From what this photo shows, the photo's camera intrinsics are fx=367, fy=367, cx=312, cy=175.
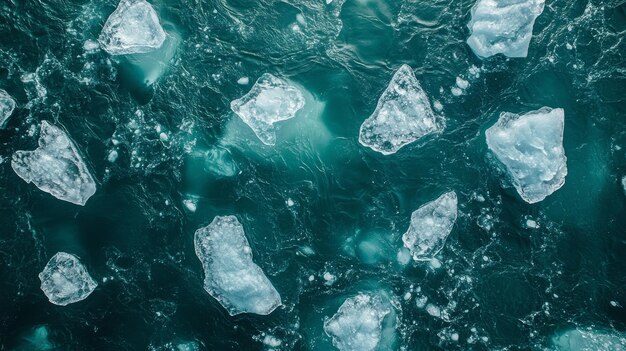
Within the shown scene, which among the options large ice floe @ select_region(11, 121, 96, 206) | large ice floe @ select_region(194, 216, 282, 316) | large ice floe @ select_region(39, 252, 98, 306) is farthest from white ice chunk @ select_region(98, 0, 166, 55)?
large ice floe @ select_region(39, 252, 98, 306)

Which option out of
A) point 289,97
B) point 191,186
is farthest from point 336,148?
point 191,186

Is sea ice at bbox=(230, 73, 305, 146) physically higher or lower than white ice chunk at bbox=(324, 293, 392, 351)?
higher

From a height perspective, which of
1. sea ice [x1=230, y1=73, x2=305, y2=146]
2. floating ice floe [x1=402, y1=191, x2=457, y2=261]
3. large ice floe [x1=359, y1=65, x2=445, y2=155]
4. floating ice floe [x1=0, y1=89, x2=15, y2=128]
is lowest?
floating ice floe [x1=0, y1=89, x2=15, y2=128]

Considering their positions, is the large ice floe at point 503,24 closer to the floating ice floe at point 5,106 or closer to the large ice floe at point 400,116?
the large ice floe at point 400,116

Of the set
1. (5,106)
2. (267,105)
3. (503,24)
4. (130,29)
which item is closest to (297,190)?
(267,105)

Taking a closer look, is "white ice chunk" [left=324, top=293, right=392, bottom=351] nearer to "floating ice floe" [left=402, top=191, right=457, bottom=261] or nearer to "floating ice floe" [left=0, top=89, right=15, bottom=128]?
"floating ice floe" [left=402, top=191, right=457, bottom=261]

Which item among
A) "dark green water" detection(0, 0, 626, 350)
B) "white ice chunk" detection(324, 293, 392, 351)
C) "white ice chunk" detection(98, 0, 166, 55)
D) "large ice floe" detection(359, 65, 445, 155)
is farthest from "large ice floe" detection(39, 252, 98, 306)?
"large ice floe" detection(359, 65, 445, 155)
